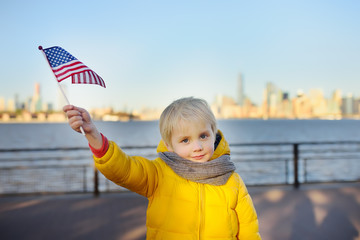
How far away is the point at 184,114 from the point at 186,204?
1.50 ft

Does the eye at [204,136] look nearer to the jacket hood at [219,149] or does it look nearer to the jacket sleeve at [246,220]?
the jacket hood at [219,149]

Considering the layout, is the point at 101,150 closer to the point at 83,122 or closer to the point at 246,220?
the point at 83,122

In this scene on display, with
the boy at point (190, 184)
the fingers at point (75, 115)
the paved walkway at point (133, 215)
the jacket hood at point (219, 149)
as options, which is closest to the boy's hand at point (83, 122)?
the fingers at point (75, 115)

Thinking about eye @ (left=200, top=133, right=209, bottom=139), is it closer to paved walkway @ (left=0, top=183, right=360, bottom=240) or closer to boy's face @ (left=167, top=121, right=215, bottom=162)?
boy's face @ (left=167, top=121, right=215, bottom=162)

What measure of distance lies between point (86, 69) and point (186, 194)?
2.75ft

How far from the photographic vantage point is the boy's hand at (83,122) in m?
1.38

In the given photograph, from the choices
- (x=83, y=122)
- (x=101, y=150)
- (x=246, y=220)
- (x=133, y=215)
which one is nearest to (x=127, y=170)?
(x=101, y=150)

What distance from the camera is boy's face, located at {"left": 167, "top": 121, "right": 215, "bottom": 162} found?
1623 mm

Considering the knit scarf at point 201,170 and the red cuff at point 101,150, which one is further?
the knit scarf at point 201,170

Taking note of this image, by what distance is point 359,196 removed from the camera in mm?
5770

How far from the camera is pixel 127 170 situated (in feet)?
5.30

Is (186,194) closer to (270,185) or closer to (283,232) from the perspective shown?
(283,232)

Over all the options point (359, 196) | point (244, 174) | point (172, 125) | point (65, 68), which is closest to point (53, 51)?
point (65, 68)

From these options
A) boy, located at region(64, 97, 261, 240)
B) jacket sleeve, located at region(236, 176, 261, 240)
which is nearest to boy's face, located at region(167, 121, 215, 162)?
boy, located at region(64, 97, 261, 240)
